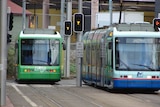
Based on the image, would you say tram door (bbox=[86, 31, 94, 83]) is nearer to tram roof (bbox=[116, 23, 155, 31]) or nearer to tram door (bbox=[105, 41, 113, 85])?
tram door (bbox=[105, 41, 113, 85])

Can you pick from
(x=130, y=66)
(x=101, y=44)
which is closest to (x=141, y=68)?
(x=130, y=66)

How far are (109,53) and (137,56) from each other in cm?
131

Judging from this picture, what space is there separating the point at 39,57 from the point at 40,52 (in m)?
0.34

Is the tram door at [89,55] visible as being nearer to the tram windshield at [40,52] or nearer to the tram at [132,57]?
the tram windshield at [40,52]

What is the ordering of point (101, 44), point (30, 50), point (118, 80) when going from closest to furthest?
point (118, 80) → point (101, 44) → point (30, 50)

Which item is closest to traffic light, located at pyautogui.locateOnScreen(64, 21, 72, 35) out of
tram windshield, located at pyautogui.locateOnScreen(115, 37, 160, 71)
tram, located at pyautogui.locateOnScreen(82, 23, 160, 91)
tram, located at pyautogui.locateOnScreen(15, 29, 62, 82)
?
tram, located at pyautogui.locateOnScreen(15, 29, 62, 82)

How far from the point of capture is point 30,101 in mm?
19016

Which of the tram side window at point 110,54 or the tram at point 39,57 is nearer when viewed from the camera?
the tram side window at point 110,54

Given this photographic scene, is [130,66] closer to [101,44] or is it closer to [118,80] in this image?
[118,80]

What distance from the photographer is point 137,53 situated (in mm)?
24016

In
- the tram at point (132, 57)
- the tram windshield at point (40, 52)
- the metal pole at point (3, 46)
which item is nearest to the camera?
the metal pole at point (3, 46)

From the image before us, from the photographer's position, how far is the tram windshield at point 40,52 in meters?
31.5

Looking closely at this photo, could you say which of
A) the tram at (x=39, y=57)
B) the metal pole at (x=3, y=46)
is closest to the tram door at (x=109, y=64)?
the tram at (x=39, y=57)

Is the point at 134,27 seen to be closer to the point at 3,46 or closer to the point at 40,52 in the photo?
the point at 40,52
